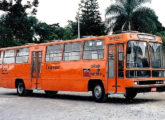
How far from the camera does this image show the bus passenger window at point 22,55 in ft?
76.7

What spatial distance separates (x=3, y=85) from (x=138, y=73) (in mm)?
11685

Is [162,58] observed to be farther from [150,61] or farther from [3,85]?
[3,85]

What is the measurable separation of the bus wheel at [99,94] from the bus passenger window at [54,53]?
3.65m

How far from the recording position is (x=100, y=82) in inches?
682

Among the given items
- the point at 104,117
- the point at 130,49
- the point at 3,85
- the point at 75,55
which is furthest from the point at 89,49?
the point at 3,85

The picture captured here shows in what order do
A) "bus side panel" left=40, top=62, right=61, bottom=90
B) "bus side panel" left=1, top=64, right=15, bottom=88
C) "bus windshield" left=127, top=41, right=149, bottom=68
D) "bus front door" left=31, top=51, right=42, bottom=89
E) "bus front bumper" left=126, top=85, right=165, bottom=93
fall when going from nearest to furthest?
1. "bus front bumper" left=126, top=85, right=165, bottom=93
2. "bus windshield" left=127, top=41, right=149, bottom=68
3. "bus side panel" left=40, top=62, right=61, bottom=90
4. "bus front door" left=31, top=51, right=42, bottom=89
5. "bus side panel" left=1, top=64, right=15, bottom=88

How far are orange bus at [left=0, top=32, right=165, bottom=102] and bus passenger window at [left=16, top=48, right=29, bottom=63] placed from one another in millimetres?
371

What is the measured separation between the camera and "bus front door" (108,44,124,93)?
638 inches

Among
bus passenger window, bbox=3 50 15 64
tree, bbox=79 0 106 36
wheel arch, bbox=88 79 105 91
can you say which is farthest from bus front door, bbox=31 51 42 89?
tree, bbox=79 0 106 36

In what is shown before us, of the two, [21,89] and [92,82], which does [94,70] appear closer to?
[92,82]

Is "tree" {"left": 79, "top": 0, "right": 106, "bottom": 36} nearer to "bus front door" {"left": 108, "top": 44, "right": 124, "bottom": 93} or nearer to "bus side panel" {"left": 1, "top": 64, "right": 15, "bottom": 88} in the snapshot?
"bus side panel" {"left": 1, "top": 64, "right": 15, "bottom": 88}

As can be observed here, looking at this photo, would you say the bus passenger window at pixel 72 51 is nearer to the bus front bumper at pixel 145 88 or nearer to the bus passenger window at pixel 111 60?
the bus passenger window at pixel 111 60

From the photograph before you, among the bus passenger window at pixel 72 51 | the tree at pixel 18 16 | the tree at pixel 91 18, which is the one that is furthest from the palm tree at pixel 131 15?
the bus passenger window at pixel 72 51

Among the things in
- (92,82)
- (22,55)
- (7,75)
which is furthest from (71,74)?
(7,75)
